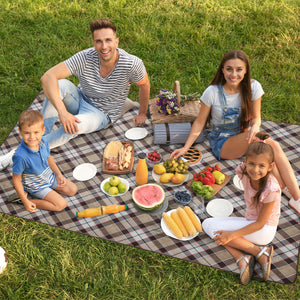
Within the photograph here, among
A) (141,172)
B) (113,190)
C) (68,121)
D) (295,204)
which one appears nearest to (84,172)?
(113,190)

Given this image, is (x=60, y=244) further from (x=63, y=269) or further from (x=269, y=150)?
(x=269, y=150)

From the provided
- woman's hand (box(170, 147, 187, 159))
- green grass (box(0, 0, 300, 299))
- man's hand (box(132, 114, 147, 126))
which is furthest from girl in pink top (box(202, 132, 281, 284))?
man's hand (box(132, 114, 147, 126))

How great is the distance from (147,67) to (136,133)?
1806mm

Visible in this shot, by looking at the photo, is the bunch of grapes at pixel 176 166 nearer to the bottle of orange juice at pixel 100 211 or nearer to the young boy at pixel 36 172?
the bottle of orange juice at pixel 100 211

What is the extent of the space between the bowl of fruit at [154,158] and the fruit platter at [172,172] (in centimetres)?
16

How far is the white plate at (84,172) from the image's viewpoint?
5.20 m

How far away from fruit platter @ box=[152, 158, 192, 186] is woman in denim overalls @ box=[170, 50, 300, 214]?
0.56 feet

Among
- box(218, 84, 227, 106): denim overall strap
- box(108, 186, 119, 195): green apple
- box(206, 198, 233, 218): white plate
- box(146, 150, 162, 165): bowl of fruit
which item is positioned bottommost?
box(206, 198, 233, 218): white plate

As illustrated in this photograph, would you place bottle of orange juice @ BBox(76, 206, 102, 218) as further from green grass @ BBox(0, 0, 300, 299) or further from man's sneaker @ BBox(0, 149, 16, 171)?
man's sneaker @ BBox(0, 149, 16, 171)

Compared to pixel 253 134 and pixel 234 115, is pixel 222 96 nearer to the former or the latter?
pixel 234 115

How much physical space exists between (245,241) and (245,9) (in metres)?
5.76

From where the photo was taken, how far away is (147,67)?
7152mm

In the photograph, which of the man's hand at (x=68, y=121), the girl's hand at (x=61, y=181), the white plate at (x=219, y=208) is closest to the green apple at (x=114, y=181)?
the girl's hand at (x=61, y=181)

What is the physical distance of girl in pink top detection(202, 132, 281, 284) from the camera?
3.76m
